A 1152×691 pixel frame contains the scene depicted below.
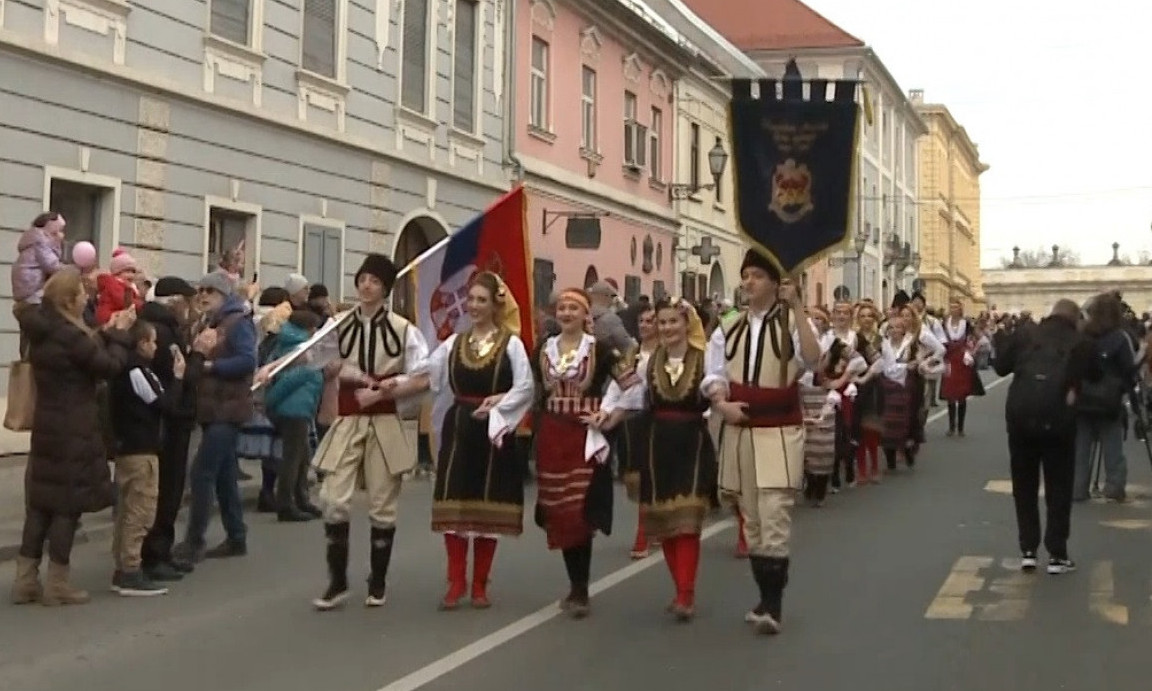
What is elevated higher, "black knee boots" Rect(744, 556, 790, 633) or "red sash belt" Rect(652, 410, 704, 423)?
"red sash belt" Rect(652, 410, 704, 423)

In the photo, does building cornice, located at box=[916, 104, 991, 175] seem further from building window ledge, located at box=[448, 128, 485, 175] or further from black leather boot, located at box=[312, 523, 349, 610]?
black leather boot, located at box=[312, 523, 349, 610]

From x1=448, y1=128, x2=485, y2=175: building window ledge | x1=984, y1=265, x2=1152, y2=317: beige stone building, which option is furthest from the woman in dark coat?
x1=984, y1=265, x2=1152, y2=317: beige stone building

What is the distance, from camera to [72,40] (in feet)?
50.3

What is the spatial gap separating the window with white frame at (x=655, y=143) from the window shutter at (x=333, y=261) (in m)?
15.8

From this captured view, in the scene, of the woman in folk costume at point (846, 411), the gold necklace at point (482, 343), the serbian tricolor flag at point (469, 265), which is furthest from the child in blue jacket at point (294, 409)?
the woman in folk costume at point (846, 411)

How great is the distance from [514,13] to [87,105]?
1221 centimetres

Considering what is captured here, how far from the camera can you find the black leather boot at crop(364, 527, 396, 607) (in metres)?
8.49

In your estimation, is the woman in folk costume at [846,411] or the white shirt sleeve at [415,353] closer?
the white shirt sleeve at [415,353]

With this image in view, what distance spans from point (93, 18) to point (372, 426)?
352 inches

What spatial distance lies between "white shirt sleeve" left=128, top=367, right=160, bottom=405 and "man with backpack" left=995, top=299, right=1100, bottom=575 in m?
5.35

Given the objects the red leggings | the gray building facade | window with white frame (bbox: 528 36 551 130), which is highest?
window with white frame (bbox: 528 36 551 130)

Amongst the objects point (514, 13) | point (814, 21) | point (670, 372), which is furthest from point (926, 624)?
point (814, 21)

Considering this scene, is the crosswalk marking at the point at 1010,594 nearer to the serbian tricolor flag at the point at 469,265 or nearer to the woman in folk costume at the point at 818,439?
the woman in folk costume at the point at 818,439

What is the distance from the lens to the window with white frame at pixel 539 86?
28.2 m
